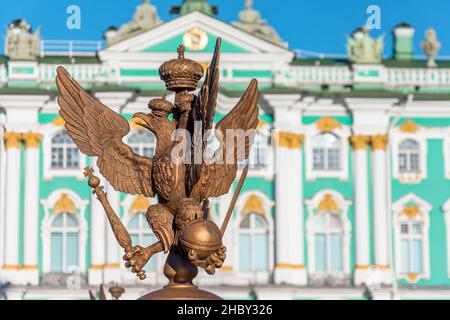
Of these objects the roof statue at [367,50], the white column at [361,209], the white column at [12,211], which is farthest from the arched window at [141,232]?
the roof statue at [367,50]

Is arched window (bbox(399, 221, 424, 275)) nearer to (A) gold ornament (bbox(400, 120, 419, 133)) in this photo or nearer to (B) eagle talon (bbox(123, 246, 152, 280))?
(A) gold ornament (bbox(400, 120, 419, 133))

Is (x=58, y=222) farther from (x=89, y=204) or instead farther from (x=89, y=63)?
(x=89, y=63)

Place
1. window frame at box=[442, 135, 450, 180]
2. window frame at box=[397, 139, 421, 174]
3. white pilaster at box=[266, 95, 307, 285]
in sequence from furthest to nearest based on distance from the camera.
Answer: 1. window frame at box=[442, 135, 450, 180]
2. window frame at box=[397, 139, 421, 174]
3. white pilaster at box=[266, 95, 307, 285]

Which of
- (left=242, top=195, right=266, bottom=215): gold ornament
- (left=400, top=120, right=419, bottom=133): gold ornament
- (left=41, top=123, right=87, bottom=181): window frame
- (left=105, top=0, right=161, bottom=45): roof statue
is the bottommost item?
(left=242, top=195, right=266, bottom=215): gold ornament

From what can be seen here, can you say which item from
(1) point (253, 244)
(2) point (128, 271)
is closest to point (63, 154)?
(2) point (128, 271)

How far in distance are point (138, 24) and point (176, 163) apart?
3733cm

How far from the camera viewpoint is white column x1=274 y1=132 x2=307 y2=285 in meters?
44.0

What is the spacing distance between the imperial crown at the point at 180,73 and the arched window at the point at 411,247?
118 feet

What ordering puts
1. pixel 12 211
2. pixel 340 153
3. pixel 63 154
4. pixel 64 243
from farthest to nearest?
pixel 340 153
pixel 63 154
pixel 64 243
pixel 12 211

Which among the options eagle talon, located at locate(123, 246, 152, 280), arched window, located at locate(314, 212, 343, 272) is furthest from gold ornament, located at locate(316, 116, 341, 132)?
eagle talon, located at locate(123, 246, 152, 280)

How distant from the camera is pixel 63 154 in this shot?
147 ft

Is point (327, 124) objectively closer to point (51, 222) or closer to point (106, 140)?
point (51, 222)

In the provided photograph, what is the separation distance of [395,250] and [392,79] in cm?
535
